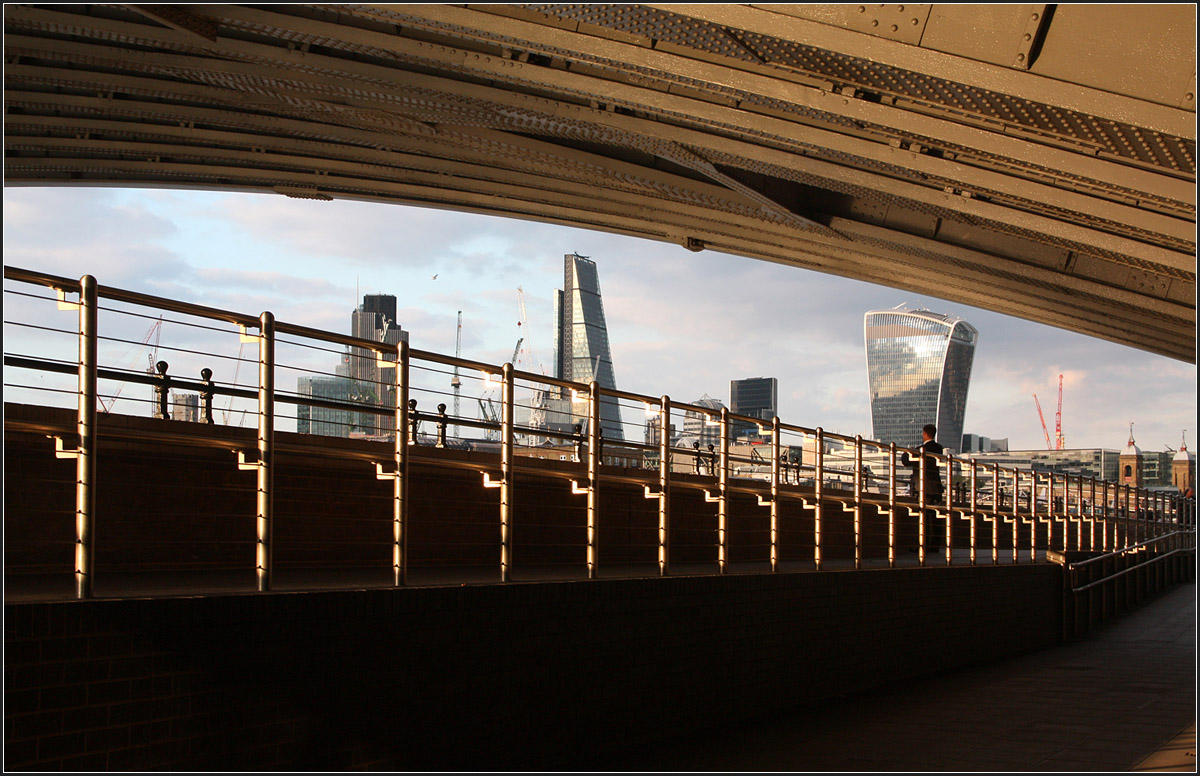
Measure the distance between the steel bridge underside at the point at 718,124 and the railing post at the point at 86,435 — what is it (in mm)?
6197

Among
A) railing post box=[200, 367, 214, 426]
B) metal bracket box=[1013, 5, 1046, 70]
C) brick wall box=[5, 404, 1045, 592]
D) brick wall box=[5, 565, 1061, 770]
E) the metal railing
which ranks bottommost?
the metal railing

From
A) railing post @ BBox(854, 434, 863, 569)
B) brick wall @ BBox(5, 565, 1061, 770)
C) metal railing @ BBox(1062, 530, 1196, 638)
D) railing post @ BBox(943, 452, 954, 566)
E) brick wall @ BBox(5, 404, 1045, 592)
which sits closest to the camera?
brick wall @ BBox(5, 565, 1061, 770)

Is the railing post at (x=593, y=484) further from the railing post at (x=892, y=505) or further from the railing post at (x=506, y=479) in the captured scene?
the railing post at (x=892, y=505)

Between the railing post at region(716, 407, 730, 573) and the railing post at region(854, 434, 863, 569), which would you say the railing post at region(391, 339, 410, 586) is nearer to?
the railing post at region(716, 407, 730, 573)

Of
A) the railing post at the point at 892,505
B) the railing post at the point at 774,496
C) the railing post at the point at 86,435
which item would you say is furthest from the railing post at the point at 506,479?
the railing post at the point at 892,505

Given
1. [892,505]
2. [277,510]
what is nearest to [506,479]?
[277,510]

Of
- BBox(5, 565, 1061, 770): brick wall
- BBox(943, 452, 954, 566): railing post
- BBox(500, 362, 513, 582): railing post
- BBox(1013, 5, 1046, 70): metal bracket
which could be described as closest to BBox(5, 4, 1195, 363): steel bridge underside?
BBox(1013, 5, 1046, 70): metal bracket

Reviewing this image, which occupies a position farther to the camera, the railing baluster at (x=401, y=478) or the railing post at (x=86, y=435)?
the railing baluster at (x=401, y=478)

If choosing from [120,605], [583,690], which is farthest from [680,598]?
[120,605]

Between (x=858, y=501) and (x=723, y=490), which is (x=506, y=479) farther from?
(x=858, y=501)

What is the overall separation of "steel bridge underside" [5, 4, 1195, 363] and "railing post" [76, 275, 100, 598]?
20.3 ft

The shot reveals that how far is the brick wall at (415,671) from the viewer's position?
470 centimetres

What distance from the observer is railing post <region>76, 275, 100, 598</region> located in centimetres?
487

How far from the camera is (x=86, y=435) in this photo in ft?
16.3
